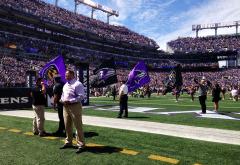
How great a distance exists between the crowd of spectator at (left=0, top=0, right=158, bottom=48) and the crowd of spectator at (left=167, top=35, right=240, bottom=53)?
8.22 m

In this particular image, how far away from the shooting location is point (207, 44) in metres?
100

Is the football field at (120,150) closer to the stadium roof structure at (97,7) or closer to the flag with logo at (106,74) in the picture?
the flag with logo at (106,74)

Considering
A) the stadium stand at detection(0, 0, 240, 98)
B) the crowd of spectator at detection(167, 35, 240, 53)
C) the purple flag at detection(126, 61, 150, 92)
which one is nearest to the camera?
the purple flag at detection(126, 61, 150, 92)

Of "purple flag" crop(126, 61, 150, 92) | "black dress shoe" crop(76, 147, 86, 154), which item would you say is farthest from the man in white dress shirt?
"purple flag" crop(126, 61, 150, 92)

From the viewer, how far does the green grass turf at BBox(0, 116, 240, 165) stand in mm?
6457

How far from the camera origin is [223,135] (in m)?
9.26

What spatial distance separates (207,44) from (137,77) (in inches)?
3203

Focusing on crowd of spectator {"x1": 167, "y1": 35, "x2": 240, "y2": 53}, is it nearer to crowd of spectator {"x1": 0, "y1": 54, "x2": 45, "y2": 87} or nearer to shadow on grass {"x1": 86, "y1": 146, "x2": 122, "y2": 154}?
crowd of spectator {"x1": 0, "y1": 54, "x2": 45, "y2": 87}

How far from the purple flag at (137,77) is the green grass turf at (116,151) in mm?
13697

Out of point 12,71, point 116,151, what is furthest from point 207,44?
point 116,151

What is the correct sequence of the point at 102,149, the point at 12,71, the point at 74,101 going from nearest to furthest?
the point at 74,101, the point at 102,149, the point at 12,71

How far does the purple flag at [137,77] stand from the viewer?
907 inches

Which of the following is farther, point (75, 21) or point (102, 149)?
point (75, 21)

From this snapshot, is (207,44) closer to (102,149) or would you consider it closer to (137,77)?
(137,77)
